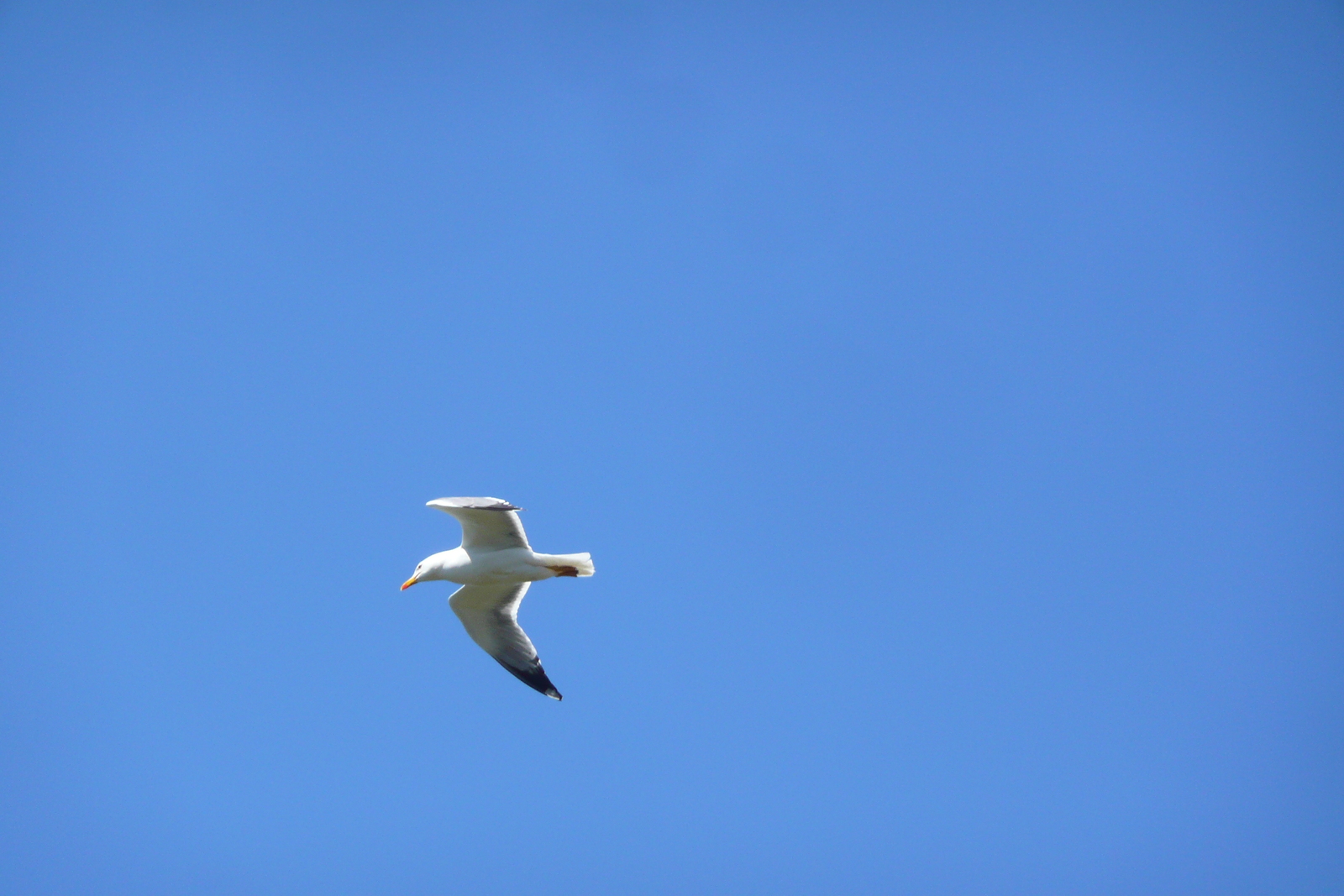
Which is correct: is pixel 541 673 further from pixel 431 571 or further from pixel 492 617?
pixel 431 571

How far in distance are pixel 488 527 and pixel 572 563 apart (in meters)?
0.79

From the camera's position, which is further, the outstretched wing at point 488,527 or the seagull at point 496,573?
the seagull at point 496,573

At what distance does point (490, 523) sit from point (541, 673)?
1.83 m

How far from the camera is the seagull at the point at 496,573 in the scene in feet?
24.1

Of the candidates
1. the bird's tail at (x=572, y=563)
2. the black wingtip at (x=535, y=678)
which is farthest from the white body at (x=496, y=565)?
the black wingtip at (x=535, y=678)

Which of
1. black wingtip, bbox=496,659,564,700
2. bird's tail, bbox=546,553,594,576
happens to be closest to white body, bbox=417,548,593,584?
bird's tail, bbox=546,553,594,576

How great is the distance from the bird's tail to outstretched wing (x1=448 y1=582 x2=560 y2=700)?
797 mm

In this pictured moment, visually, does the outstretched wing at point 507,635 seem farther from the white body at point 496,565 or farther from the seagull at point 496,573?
the white body at point 496,565

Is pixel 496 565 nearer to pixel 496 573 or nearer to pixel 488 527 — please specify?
pixel 496 573

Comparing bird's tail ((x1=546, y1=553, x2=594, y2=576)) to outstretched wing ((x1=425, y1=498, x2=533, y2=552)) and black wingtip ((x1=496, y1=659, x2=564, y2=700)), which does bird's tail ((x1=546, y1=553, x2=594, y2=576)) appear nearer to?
outstretched wing ((x1=425, y1=498, x2=533, y2=552))

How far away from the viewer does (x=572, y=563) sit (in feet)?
25.1

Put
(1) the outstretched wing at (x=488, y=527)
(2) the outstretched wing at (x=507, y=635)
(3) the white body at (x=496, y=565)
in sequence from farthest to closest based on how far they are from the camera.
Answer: (2) the outstretched wing at (x=507, y=635)
(3) the white body at (x=496, y=565)
(1) the outstretched wing at (x=488, y=527)

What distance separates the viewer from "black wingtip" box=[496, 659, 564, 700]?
27.4ft

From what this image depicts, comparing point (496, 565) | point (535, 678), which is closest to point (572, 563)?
point (496, 565)
